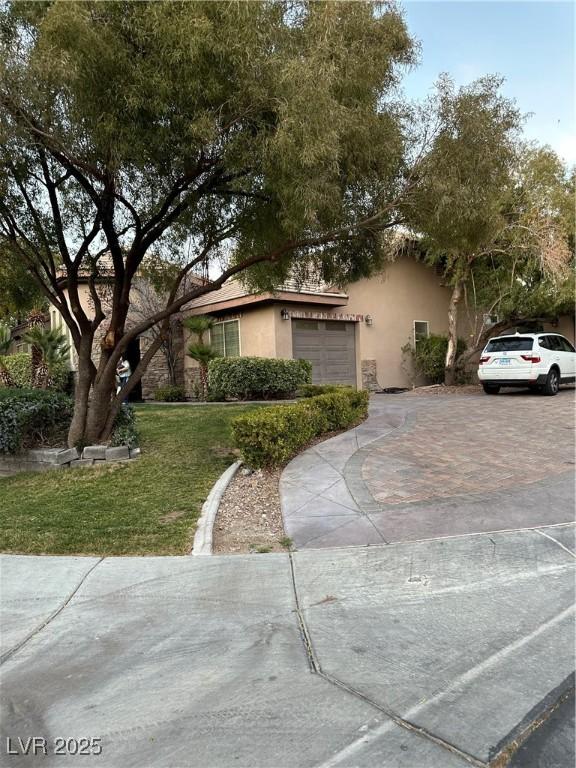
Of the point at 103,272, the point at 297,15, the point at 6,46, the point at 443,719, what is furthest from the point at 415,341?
the point at 443,719

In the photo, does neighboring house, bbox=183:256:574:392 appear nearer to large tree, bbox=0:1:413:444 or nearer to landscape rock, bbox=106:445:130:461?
large tree, bbox=0:1:413:444

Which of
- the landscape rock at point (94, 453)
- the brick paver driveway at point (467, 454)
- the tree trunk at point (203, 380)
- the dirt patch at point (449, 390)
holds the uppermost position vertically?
the tree trunk at point (203, 380)

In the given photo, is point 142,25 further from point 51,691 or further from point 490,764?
point 490,764

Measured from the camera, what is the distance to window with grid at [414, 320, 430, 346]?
20219 millimetres

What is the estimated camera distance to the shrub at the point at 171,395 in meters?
16.6

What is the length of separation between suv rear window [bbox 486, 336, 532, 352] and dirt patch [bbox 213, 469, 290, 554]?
9511 millimetres

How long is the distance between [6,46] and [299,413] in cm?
553

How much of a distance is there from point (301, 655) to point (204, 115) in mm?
5054

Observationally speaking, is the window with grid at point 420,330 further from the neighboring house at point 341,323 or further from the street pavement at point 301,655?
the street pavement at point 301,655

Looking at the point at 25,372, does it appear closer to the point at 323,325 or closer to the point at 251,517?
the point at 323,325

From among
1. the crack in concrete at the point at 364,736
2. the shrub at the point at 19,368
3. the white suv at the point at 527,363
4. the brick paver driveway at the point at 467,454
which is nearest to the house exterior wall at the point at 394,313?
the white suv at the point at 527,363

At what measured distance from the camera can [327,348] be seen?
1733cm

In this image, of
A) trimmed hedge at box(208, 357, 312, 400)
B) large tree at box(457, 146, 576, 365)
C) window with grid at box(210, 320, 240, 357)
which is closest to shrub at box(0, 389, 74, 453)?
trimmed hedge at box(208, 357, 312, 400)

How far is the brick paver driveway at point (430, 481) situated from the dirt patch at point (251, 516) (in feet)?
0.51
